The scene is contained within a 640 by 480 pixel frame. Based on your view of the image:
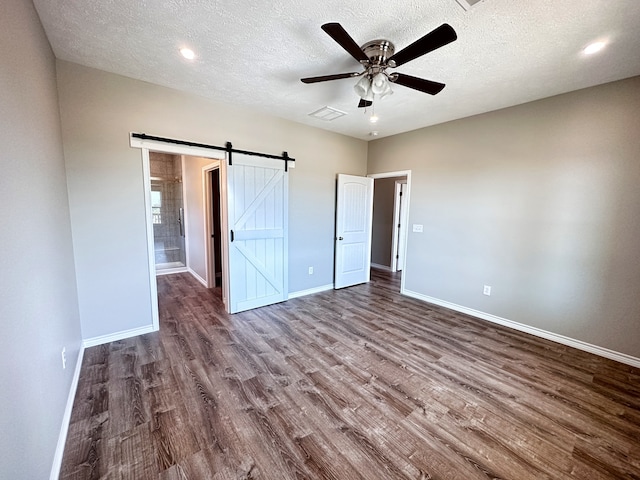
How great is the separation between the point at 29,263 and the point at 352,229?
4124mm

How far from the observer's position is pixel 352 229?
4852mm

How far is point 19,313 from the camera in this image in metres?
1.13

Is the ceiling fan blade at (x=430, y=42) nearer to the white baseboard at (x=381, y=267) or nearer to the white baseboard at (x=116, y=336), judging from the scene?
the white baseboard at (x=116, y=336)

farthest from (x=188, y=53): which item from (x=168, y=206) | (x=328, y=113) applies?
(x=168, y=206)

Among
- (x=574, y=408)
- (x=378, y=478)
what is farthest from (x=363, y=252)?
(x=378, y=478)

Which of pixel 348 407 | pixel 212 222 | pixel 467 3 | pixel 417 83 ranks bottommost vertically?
pixel 348 407

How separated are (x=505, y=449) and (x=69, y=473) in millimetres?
2561

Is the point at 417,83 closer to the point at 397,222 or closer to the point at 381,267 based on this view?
the point at 397,222

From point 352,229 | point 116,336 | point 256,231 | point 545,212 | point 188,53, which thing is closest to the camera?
point 188,53

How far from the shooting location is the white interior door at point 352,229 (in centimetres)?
464

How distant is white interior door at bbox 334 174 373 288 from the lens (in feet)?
15.2

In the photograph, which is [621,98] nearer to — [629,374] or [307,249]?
[629,374]

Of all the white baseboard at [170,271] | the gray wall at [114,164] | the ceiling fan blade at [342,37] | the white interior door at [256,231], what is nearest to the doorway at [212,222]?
the white interior door at [256,231]

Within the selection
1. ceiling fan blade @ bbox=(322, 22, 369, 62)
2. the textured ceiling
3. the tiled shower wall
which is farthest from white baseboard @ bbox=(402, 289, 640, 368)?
the tiled shower wall
